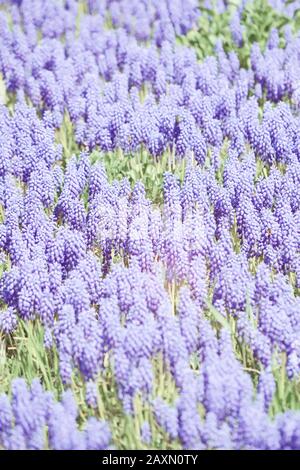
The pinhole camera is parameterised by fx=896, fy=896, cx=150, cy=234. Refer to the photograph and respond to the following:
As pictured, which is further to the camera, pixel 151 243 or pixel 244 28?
pixel 244 28

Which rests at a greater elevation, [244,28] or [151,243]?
[244,28]

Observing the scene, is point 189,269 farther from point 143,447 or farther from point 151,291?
point 143,447

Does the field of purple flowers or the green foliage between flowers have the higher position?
the green foliage between flowers

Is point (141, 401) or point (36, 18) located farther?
point (36, 18)

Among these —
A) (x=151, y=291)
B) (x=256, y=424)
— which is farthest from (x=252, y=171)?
(x=256, y=424)

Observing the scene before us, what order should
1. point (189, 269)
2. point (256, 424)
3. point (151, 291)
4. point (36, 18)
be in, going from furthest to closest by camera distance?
point (36, 18) → point (189, 269) → point (151, 291) → point (256, 424)

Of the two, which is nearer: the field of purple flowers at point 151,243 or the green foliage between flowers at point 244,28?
the field of purple flowers at point 151,243

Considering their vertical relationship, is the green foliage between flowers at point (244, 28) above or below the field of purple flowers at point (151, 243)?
above

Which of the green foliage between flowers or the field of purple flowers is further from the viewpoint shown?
the green foliage between flowers
